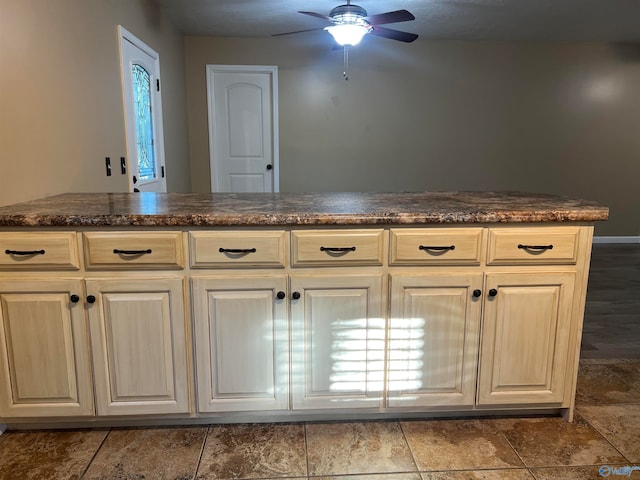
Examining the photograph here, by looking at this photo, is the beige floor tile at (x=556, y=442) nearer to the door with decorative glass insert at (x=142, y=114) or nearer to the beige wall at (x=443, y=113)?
the door with decorative glass insert at (x=142, y=114)

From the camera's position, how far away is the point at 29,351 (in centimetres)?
178

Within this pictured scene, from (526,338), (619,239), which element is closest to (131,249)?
(526,338)

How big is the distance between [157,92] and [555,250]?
338cm

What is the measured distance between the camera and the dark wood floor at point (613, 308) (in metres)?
2.81

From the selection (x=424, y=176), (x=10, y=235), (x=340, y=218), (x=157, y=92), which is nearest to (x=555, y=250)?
(x=340, y=218)

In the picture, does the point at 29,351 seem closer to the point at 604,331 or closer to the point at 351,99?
the point at 604,331

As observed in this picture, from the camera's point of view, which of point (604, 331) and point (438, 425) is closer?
point (438, 425)

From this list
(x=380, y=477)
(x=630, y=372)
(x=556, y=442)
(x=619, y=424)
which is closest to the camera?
(x=380, y=477)

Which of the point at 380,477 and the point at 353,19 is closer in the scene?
the point at 380,477

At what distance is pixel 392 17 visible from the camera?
308 centimetres

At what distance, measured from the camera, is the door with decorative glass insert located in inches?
127

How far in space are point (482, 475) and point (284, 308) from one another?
943 millimetres

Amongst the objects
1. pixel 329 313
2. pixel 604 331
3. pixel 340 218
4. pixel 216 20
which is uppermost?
pixel 216 20

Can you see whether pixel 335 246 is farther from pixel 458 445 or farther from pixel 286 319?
pixel 458 445
